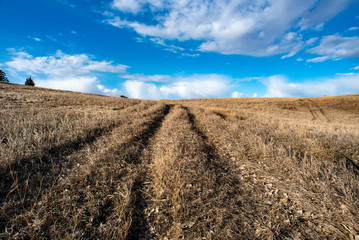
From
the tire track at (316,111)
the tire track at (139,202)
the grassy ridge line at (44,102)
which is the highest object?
the tire track at (316,111)

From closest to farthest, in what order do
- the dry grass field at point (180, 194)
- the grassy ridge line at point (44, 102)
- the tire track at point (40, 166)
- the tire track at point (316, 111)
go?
the dry grass field at point (180, 194) → the tire track at point (40, 166) → the grassy ridge line at point (44, 102) → the tire track at point (316, 111)

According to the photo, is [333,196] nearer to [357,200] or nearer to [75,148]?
[357,200]

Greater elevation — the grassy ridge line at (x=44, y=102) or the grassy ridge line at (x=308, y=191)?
the grassy ridge line at (x=44, y=102)

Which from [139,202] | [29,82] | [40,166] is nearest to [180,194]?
[139,202]

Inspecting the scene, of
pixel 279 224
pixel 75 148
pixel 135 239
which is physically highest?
pixel 75 148

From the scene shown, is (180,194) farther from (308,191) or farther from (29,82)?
(29,82)

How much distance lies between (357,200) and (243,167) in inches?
97.0

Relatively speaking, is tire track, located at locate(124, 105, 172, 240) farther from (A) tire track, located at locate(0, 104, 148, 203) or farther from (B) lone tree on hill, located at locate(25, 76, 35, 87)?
(B) lone tree on hill, located at locate(25, 76, 35, 87)

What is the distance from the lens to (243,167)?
488 centimetres

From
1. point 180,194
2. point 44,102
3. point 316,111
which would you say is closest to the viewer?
point 180,194

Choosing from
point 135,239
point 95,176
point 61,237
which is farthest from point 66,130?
point 135,239

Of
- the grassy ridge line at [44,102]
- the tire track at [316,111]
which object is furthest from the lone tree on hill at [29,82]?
the tire track at [316,111]

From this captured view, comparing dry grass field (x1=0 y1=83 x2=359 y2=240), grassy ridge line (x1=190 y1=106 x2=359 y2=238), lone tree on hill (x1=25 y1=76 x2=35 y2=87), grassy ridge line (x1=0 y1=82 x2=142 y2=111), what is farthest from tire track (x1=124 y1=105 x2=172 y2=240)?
lone tree on hill (x1=25 y1=76 x2=35 y2=87)

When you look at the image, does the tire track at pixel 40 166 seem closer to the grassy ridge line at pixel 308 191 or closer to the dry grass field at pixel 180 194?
the dry grass field at pixel 180 194
